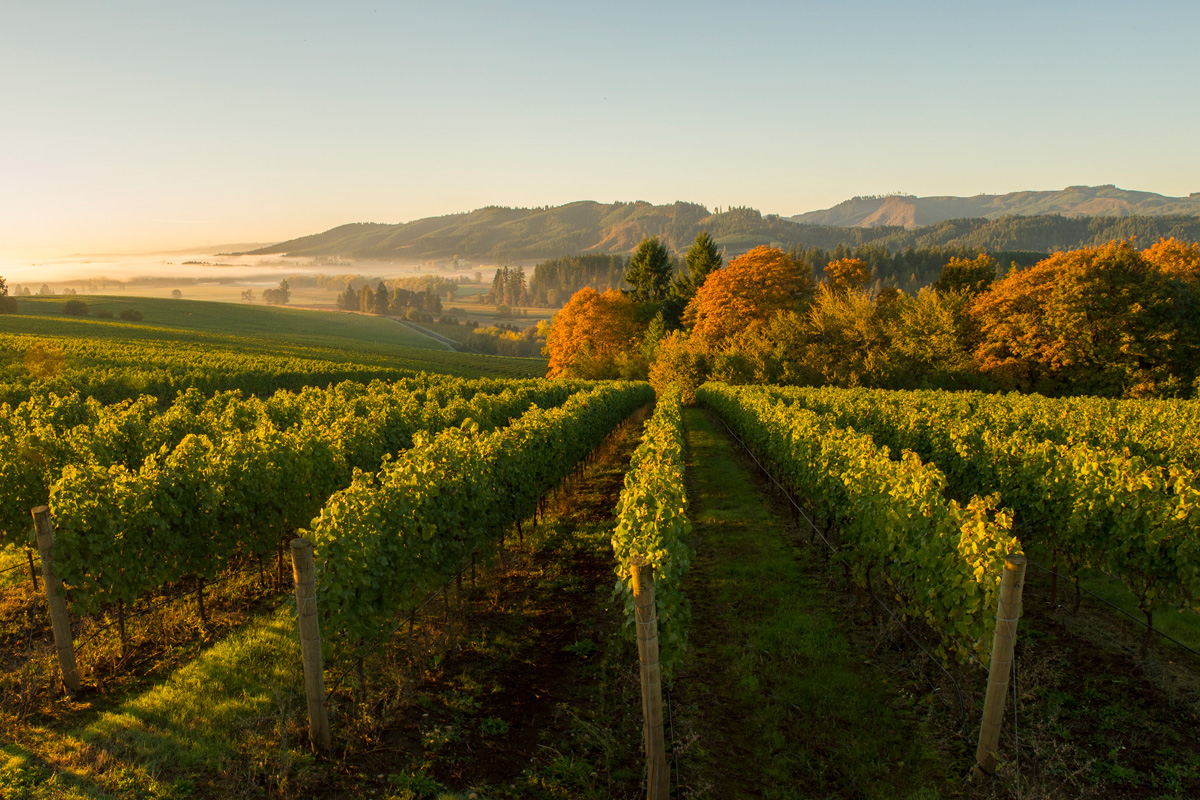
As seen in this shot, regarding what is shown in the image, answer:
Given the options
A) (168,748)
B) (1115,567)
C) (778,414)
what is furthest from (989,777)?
(778,414)

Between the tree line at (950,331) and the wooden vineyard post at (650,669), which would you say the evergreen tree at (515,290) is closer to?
the tree line at (950,331)

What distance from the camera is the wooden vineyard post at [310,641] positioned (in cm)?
491

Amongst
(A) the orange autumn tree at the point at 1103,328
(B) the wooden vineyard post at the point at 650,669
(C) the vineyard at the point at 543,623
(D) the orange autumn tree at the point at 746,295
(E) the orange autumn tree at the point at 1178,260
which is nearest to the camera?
(B) the wooden vineyard post at the point at 650,669

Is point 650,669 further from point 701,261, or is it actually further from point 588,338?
point 701,261

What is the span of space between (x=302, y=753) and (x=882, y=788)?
5.22 meters

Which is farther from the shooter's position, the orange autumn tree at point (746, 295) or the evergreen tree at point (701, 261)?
the evergreen tree at point (701, 261)

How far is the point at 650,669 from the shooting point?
15.2 ft

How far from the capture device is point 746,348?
143 feet

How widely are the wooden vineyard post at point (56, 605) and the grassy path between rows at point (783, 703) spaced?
6563mm

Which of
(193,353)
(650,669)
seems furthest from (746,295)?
(650,669)

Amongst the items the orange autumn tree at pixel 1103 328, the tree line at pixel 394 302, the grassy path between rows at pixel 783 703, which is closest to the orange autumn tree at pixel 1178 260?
the orange autumn tree at pixel 1103 328

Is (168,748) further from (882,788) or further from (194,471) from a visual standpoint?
(882,788)

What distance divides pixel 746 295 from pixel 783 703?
4603 cm

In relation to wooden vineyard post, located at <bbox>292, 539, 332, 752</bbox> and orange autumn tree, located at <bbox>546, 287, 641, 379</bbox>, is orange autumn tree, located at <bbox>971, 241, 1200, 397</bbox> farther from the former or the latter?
wooden vineyard post, located at <bbox>292, 539, 332, 752</bbox>
